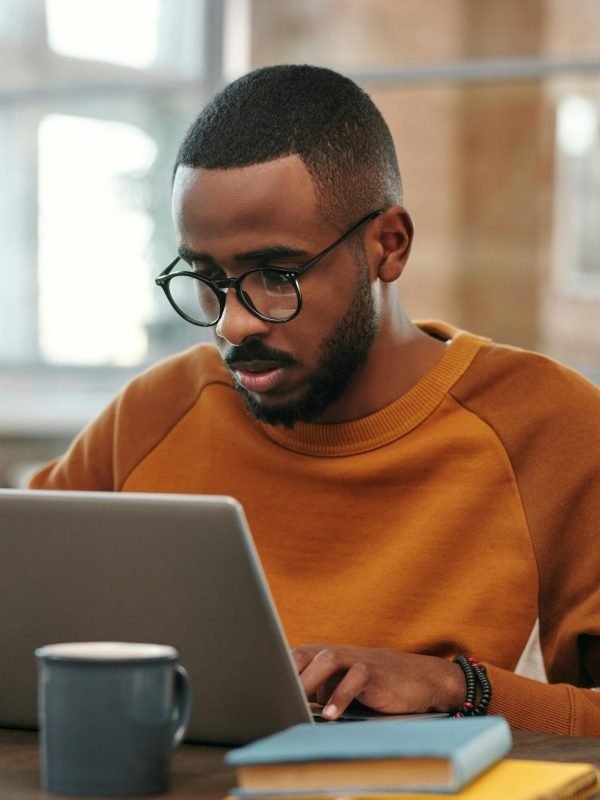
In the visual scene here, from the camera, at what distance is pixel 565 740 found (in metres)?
1.23

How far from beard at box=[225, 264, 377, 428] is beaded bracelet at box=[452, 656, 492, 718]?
1.21ft

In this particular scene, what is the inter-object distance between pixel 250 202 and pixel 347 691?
1.82 feet

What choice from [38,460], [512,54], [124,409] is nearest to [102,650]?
[124,409]

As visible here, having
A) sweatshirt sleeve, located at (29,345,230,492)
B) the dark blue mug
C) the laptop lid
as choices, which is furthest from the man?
the dark blue mug

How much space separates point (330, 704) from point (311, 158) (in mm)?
628

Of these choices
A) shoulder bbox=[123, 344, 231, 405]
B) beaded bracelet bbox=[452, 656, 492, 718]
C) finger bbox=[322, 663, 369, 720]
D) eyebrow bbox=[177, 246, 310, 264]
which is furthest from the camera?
shoulder bbox=[123, 344, 231, 405]

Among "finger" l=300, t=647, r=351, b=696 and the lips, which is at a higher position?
the lips

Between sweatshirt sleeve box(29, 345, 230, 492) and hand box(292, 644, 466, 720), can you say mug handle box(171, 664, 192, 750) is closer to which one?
hand box(292, 644, 466, 720)

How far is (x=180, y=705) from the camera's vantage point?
3.33 ft

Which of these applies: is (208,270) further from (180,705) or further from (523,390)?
(180,705)

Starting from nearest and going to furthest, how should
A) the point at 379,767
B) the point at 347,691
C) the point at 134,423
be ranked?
the point at 379,767, the point at 347,691, the point at 134,423

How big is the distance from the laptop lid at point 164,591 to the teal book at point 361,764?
0.14 m

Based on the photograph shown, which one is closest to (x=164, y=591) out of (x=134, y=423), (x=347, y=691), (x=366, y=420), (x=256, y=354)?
(x=347, y=691)

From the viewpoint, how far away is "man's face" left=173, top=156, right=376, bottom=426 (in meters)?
1.52
